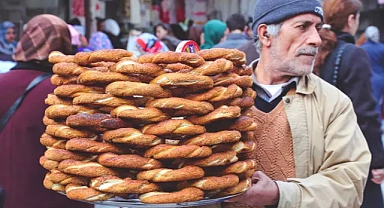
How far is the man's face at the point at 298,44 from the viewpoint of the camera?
7.38 feet

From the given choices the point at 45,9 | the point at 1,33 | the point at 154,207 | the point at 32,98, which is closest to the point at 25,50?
the point at 32,98

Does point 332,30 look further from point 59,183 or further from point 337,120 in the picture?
point 59,183

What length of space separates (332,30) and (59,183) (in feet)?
7.90

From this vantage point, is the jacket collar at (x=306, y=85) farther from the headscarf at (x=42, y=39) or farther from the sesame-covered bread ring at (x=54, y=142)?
the headscarf at (x=42, y=39)

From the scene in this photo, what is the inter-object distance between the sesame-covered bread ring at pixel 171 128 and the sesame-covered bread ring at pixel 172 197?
17 centimetres

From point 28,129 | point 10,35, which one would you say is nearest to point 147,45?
point 10,35

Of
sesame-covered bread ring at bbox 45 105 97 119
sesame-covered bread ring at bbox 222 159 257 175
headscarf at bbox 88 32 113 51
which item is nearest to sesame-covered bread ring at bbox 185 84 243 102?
sesame-covered bread ring at bbox 222 159 257 175

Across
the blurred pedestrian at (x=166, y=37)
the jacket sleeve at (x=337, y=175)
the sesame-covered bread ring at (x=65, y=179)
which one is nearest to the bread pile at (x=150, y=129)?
the sesame-covered bread ring at (x=65, y=179)

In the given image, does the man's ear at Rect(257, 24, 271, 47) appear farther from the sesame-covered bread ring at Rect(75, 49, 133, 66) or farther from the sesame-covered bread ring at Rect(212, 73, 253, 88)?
the sesame-covered bread ring at Rect(75, 49, 133, 66)

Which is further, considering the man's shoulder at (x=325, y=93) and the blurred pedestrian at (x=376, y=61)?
the blurred pedestrian at (x=376, y=61)

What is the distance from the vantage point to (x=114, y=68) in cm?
181

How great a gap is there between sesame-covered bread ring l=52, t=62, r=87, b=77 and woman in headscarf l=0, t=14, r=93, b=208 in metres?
1.19

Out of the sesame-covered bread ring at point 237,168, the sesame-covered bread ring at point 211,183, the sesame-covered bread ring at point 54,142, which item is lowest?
the sesame-covered bread ring at point 211,183

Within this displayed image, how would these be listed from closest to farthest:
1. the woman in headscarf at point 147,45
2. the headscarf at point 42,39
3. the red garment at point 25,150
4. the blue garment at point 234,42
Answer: the red garment at point 25,150 < the headscarf at point 42,39 < the blue garment at point 234,42 < the woman in headscarf at point 147,45
